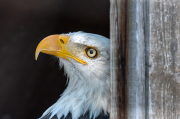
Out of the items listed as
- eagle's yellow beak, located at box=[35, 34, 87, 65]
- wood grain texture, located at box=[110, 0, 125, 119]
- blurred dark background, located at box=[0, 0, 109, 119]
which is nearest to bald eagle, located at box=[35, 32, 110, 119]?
eagle's yellow beak, located at box=[35, 34, 87, 65]

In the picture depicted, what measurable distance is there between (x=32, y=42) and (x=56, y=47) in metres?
2.17

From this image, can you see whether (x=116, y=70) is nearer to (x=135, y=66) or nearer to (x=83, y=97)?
(x=135, y=66)

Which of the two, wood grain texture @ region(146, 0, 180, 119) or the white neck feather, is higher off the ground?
wood grain texture @ region(146, 0, 180, 119)

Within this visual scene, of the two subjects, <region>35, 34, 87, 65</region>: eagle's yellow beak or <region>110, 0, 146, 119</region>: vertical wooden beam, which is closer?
<region>110, 0, 146, 119</region>: vertical wooden beam

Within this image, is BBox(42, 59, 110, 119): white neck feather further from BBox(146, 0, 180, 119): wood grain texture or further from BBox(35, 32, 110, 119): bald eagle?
BBox(146, 0, 180, 119): wood grain texture

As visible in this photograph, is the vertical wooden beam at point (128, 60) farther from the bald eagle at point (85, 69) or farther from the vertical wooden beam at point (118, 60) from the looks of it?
the bald eagle at point (85, 69)

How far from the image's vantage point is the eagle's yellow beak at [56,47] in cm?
198

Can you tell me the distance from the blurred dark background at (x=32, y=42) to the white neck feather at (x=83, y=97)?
1.98 metres

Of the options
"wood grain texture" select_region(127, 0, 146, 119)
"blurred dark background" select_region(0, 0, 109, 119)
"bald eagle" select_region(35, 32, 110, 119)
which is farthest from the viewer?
"blurred dark background" select_region(0, 0, 109, 119)

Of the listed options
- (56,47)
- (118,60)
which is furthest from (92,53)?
(118,60)

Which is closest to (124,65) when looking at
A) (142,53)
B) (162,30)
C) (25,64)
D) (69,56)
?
(142,53)

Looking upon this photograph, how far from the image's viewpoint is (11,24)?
3.87m

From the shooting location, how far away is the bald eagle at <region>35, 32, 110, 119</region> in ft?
6.31

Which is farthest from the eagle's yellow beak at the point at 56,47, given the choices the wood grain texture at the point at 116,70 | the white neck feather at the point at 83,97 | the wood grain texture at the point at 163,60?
the wood grain texture at the point at 163,60
